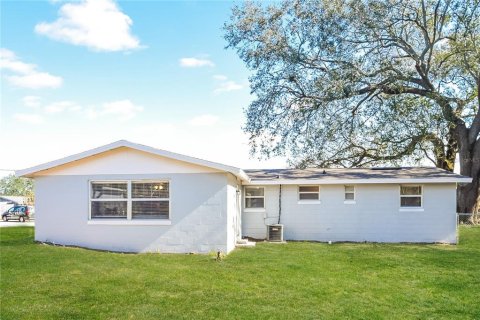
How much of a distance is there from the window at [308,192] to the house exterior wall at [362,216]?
0.54ft

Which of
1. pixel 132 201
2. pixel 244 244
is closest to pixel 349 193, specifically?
pixel 244 244

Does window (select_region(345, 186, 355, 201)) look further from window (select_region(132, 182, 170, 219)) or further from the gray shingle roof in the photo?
window (select_region(132, 182, 170, 219))

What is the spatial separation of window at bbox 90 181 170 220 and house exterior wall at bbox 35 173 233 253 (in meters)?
0.21

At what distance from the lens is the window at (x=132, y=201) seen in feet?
42.1

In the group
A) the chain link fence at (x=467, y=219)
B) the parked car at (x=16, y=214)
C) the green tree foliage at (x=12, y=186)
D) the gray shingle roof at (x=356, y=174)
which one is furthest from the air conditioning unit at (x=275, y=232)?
the green tree foliage at (x=12, y=186)

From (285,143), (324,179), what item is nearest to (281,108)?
(285,143)

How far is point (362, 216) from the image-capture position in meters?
16.1

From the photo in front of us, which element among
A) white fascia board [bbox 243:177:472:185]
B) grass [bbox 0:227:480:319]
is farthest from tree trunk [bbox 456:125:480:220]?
grass [bbox 0:227:480:319]

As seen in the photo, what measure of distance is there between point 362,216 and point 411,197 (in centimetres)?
189

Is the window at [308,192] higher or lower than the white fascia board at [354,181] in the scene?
lower

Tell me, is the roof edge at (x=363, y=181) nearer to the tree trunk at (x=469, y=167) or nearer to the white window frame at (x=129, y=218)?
the white window frame at (x=129, y=218)

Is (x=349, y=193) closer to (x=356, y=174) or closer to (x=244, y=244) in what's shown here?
(x=356, y=174)

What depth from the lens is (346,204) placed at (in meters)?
16.2

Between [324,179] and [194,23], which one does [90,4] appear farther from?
[324,179]
